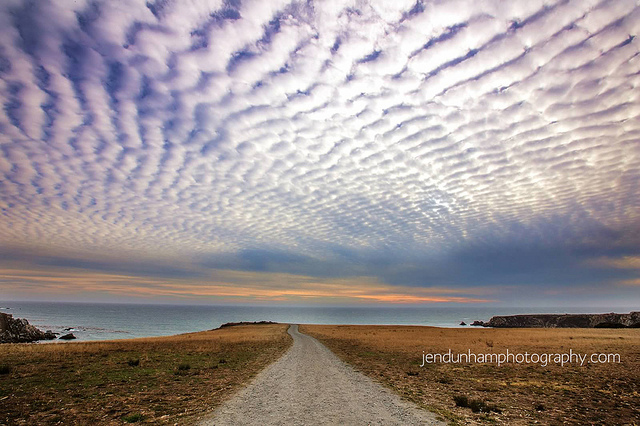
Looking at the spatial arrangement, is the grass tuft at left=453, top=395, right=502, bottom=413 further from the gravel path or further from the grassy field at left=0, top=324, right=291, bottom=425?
the grassy field at left=0, top=324, right=291, bottom=425

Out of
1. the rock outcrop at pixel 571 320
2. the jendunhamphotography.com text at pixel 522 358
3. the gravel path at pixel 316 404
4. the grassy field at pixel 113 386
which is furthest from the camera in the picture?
the rock outcrop at pixel 571 320

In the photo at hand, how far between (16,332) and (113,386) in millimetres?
61855

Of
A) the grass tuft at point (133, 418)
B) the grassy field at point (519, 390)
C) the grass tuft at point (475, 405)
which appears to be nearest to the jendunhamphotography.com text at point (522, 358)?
the grassy field at point (519, 390)

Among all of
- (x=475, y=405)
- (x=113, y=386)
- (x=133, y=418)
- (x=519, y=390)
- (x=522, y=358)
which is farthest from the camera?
(x=522, y=358)

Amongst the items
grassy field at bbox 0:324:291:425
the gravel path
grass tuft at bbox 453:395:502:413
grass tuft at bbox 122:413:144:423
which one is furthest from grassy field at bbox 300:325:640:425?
grass tuft at bbox 122:413:144:423

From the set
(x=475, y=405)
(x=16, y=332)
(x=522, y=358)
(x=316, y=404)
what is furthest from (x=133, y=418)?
(x=16, y=332)

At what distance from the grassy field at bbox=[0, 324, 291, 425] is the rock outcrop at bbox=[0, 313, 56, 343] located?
4216 cm

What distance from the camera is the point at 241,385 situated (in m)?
15.2

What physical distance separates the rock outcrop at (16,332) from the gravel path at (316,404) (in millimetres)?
61881

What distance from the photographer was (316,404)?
11805 millimetres

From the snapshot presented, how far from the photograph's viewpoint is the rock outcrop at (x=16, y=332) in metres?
52.5

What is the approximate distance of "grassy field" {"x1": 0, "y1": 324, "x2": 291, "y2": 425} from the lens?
420 inches

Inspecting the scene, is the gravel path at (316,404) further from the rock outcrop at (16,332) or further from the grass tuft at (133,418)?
the rock outcrop at (16,332)

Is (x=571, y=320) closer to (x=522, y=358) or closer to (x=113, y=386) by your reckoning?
(x=522, y=358)
